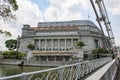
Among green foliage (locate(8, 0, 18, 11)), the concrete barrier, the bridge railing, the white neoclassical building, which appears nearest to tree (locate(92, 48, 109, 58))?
the white neoclassical building

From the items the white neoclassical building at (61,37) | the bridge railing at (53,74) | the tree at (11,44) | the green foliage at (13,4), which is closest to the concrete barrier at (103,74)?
the bridge railing at (53,74)

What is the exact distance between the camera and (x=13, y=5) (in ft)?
24.7

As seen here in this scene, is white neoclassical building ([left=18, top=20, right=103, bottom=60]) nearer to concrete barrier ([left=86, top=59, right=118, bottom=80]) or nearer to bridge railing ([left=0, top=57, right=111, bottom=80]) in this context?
concrete barrier ([left=86, top=59, right=118, bottom=80])

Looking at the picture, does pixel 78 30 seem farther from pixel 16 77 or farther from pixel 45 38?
pixel 16 77

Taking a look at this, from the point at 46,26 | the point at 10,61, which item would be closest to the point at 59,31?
the point at 46,26

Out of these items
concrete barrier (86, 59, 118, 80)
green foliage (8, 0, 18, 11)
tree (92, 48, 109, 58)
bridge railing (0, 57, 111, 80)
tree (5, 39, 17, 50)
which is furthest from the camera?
tree (5, 39, 17, 50)

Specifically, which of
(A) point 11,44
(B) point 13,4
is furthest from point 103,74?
(A) point 11,44

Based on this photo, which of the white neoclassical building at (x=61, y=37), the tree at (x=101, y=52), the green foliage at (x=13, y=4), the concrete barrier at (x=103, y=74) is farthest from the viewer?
the white neoclassical building at (x=61, y=37)

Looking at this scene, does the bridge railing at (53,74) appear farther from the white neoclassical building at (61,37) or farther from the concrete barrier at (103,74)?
the white neoclassical building at (61,37)

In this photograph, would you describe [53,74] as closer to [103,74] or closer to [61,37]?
[103,74]

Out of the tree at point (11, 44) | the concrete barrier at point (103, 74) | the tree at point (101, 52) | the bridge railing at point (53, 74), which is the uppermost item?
the tree at point (11, 44)

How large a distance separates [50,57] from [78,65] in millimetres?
70847

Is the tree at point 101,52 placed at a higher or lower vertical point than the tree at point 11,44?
lower

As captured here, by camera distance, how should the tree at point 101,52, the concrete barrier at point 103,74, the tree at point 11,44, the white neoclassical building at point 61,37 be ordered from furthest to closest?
the white neoclassical building at point 61,37, the tree at point 11,44, the tree at point 101,52, the concrete barrier at point 103,74
